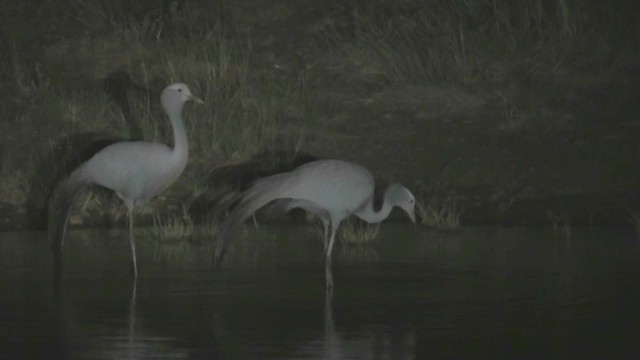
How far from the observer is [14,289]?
1141 cm

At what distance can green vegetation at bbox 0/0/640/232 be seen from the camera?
16031mm

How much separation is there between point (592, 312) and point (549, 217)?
4628 millimetres

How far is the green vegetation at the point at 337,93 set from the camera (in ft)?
52.6

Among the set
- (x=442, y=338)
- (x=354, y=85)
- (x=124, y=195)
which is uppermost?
(x=354, y=85)

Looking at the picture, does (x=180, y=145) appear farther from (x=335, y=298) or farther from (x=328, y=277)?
(x=335, y=298)

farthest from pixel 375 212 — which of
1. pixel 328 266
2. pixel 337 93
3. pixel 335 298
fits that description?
pixel 337 93

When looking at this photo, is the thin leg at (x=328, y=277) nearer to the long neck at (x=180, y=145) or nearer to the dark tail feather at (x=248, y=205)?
the dark tail feather at (x=248, y=205)

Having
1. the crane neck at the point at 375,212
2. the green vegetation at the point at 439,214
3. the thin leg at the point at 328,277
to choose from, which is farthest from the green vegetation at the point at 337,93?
the thin leg at the point at 328,277

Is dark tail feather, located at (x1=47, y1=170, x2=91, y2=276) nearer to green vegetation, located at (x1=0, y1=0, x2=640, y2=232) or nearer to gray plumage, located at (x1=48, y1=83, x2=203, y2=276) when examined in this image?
gray plumage, located at (x1=48, y1=83, x2=203, y2=276)

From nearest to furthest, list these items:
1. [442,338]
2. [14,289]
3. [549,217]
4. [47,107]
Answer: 1. [442,338]
2. [14,289]
3. [549,217]
4. [47,107]

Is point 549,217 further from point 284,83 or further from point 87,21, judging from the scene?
point 87,21

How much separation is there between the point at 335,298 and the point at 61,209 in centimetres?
267

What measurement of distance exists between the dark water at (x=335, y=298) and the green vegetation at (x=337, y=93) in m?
1.01

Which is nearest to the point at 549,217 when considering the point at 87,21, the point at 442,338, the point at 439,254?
the point at 439,254
